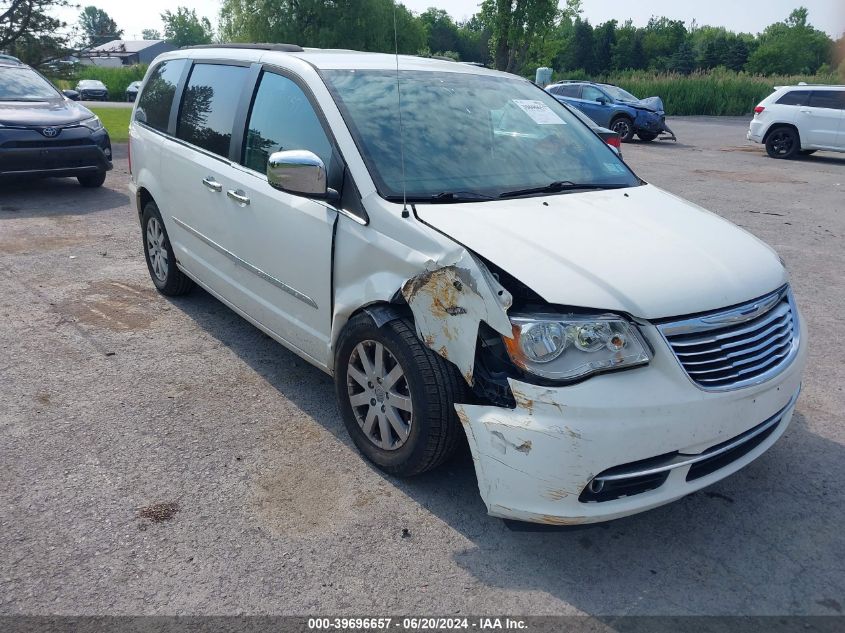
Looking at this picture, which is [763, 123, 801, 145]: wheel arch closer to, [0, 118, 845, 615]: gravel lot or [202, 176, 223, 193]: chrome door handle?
[0, 118, 845, 615]: gravel lot

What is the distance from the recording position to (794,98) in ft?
54.3

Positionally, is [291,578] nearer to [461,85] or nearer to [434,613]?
[434,613]

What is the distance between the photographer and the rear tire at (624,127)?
20.1 metres

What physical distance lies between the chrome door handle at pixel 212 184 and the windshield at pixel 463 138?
1004mm

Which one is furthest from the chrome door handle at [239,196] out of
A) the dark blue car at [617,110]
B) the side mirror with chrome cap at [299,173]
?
the dark blue car at [617,110]

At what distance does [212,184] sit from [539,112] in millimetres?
1945

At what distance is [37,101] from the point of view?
9.92 metres

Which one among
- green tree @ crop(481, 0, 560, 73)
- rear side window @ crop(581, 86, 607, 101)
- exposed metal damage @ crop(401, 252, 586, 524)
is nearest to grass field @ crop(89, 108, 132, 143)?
rear side window @ crop(581, 86, 607, 101)

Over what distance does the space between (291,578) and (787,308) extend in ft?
7.71

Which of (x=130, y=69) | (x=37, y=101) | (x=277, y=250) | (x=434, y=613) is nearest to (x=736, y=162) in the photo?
(x=37, y=101)

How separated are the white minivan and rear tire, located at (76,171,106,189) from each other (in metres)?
6.58

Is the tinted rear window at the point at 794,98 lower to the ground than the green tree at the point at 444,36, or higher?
lower

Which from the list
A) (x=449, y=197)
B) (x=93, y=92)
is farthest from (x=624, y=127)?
(x=93, y=92)

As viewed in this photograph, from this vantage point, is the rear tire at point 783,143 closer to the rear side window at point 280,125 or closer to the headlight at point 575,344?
the rear side window at point 280,125
